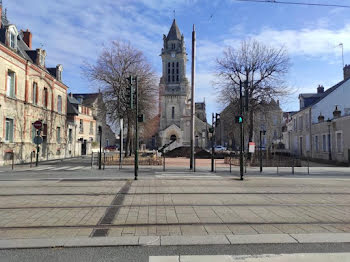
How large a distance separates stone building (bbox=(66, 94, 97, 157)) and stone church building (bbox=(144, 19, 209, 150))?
25.8 metres

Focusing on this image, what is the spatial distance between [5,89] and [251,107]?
2184cm

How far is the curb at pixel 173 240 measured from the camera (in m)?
4.75

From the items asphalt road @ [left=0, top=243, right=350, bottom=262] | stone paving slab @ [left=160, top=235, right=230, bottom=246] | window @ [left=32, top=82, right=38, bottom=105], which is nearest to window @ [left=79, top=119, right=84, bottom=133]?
window @ [left=32, top=82, right=38, bottom=105]

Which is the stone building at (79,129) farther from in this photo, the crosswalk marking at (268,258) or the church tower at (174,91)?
the crosswalk marking at (268,258)

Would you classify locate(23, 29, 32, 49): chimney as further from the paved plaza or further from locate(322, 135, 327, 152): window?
locate(322, 135, 327, 152): window

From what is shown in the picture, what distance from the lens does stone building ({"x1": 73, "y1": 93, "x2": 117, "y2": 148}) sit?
31127 mm

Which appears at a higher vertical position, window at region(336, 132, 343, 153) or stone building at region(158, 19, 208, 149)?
stone building at region(158, 19, 208, 149)

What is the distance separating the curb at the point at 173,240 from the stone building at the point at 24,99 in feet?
65.0

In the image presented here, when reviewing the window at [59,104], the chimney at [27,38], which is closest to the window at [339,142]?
the window at [59,104]

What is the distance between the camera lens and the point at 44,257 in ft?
14.0

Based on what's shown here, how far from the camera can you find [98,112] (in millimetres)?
33438

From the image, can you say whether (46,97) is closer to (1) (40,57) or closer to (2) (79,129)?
(1) (40,57)

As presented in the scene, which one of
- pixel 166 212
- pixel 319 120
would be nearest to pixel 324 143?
pixel 319 120

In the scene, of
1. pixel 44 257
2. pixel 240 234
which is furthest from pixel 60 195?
pixel 240 234
